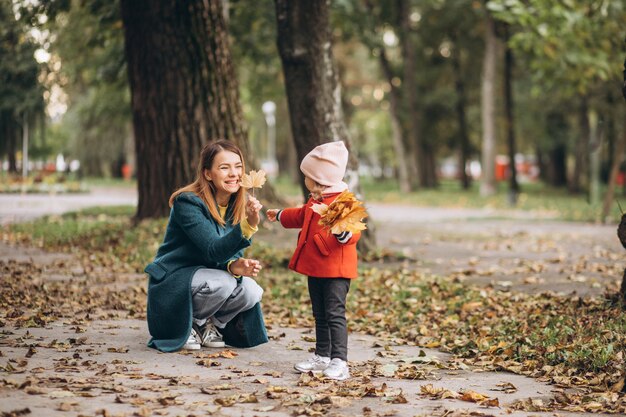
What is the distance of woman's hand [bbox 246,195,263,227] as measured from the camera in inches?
235

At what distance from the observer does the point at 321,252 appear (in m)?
5.97

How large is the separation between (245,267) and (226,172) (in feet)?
2.43

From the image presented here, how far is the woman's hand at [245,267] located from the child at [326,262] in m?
0.26

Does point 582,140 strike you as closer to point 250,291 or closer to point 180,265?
point 250,291

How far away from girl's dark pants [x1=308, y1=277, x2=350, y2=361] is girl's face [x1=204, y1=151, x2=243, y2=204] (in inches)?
38.2

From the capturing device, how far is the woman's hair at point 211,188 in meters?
6.57

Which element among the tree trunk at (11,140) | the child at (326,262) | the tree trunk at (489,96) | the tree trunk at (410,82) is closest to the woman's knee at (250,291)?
the child at (326,262)

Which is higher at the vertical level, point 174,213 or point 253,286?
point 174,213

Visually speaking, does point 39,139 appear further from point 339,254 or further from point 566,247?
point 339,254

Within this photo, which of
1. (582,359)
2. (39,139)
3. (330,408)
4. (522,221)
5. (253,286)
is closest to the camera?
(330,408)

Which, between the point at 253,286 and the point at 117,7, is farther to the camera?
the point at 117,7

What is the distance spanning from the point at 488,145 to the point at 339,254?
29.3 m

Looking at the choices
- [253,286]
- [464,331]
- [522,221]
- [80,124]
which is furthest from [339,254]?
[80,124]

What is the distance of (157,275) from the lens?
21.7 ft
